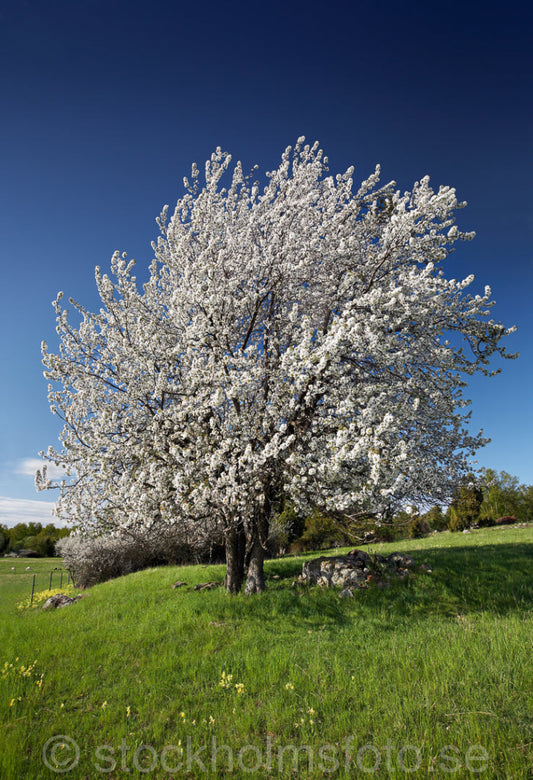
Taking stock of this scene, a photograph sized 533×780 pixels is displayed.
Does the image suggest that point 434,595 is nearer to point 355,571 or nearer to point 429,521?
point 355,571

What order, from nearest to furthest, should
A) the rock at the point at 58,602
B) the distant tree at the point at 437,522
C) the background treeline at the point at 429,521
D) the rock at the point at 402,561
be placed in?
the rock at the point at 402,561
the rock at the point at 58,602
the background treeline at the point at 429,521
the distant tree at the point at 437,522

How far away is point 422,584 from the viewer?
462 inches

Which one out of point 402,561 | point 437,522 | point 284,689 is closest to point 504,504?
point 437,522

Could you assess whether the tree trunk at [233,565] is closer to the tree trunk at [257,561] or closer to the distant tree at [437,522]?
the tree trunk at [257,561]

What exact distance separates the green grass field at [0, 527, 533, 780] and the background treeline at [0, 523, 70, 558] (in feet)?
230

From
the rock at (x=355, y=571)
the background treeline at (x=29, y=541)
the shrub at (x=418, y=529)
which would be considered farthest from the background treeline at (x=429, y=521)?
the background treeline at (x=29, y=541)

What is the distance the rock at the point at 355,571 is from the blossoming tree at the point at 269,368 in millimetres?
2355

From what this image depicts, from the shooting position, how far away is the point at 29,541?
7244cm

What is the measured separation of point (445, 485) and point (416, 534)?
44005mm

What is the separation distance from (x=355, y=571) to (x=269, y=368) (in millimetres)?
7602

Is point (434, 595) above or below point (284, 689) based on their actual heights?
above

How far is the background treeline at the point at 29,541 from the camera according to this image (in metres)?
69.9

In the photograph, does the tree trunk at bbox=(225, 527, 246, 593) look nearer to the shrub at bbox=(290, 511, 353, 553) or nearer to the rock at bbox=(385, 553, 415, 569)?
the rock at bbox=(385, 553, 415, 569)

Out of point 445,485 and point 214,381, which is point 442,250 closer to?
point 445,485
